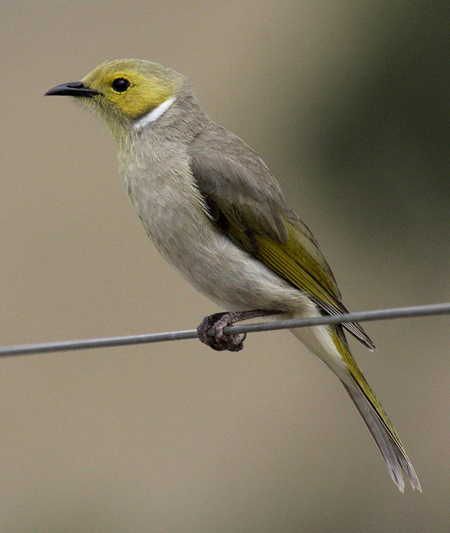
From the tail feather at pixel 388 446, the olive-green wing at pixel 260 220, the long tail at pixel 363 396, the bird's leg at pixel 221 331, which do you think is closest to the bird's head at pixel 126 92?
the olive-green wing at pixel 260 220

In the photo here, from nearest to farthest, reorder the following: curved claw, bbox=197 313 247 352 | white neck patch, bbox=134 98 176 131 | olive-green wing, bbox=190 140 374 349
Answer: curved claw, bbox=197 313 247 352 → olive-green wing, bbox=190 140 374 349 → white neck patch, bbox=134 98 176 131

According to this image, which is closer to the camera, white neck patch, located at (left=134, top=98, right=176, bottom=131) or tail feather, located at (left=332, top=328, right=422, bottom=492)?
tail feather, located at (left=332, top=328, right=422, bottom=492)

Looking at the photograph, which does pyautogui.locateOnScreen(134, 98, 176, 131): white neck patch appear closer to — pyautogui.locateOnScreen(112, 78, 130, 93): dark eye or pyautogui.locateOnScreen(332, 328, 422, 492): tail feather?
pyautogui.locateOnScreen(112, 78, 130, 93): dark eye

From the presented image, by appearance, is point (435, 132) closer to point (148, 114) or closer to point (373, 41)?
point (373, 41)

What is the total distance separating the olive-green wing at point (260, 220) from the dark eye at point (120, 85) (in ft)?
1.28

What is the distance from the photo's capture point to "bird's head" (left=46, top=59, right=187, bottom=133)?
9.93 ft

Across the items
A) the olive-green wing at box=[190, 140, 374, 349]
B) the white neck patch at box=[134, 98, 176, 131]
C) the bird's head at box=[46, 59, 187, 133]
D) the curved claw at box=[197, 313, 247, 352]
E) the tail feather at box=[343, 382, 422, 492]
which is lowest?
the tail feather at box=[343, 382, 422, 492]

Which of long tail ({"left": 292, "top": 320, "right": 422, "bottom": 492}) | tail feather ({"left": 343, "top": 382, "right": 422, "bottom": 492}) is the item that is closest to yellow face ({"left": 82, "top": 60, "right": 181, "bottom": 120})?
long tail ({"left": 292, "top": 320, "right": 422, "bottom": 492})

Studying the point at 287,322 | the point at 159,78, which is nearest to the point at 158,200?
the point at 159,78

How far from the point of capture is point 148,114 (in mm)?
3029

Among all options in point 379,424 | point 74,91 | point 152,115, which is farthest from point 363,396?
point 74,91

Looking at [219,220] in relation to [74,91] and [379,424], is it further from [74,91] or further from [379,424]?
[379,424]

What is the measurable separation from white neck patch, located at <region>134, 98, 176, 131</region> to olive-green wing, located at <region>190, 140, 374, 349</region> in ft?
0.75

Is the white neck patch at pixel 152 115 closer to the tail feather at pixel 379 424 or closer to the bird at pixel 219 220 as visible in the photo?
the bird at pixel 219 220
